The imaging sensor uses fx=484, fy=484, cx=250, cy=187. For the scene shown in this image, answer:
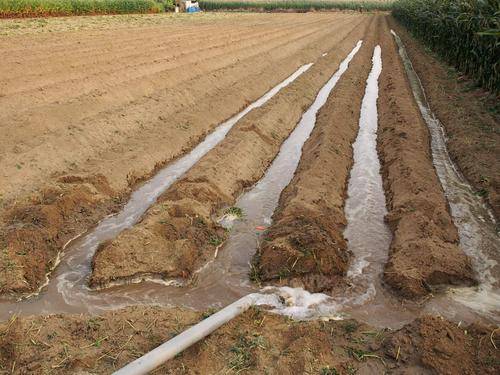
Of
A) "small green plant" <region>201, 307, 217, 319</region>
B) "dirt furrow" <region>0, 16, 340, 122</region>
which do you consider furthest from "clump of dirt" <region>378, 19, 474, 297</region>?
"dirt furrow" <region>0, 16, 340, 122</region>

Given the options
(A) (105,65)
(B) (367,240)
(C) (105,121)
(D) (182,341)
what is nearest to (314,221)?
(B) (367,240)

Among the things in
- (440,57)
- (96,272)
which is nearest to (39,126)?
(96,272)

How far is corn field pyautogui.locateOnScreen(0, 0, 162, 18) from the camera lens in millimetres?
32875

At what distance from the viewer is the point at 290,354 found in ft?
15.1

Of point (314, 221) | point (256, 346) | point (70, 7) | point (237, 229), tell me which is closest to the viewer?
point (256, 346)

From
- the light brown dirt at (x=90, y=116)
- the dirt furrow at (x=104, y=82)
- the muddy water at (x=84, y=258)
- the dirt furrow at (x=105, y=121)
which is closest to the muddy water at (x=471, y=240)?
the muddy water at (x=84, y=258)

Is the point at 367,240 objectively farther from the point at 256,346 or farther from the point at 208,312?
the point at 256,346

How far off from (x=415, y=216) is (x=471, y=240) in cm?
97

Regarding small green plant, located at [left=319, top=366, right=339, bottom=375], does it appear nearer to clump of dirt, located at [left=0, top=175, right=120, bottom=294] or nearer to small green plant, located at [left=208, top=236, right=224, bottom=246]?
small green plant, located at [left=208, top=236, right=224, bottom=246]

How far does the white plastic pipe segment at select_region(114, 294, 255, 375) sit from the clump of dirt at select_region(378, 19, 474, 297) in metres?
2.28

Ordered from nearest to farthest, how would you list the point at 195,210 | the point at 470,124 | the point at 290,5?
the point at 195,210
the point at 470,124
the point at 290,5

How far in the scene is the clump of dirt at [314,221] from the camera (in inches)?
247

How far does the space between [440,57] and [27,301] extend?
22.4m

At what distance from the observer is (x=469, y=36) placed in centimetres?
1758
